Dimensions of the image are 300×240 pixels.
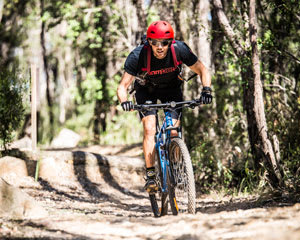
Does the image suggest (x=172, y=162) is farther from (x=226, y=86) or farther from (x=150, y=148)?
(x=226, y=86)

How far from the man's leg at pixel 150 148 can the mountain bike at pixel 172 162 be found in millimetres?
70

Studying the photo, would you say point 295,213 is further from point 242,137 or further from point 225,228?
point 242,137

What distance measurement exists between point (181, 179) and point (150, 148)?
2.18ft

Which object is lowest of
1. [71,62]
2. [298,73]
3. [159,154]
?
[159,154]

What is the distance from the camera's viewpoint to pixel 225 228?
3.38m

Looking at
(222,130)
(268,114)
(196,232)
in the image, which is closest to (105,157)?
(222,130)

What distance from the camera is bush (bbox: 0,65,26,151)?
8.54 meters

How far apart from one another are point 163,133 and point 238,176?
10.1ft

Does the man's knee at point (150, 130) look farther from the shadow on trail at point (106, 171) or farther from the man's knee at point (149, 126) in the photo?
the shadow on trail at point (106, 171)

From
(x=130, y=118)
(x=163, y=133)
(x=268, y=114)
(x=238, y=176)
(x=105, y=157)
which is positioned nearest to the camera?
(x=163, y=133)

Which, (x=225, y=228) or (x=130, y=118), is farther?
(x=130, y=118)

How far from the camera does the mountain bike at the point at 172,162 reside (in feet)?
15.4

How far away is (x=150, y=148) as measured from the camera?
5.28 metres

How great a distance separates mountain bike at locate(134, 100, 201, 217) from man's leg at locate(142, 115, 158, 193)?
0.07 metres
